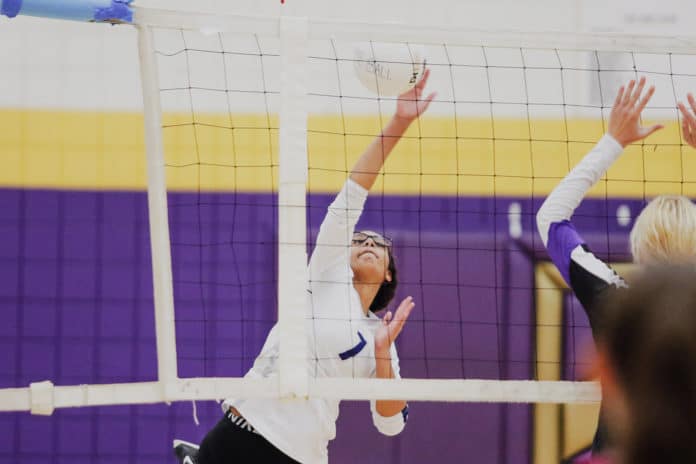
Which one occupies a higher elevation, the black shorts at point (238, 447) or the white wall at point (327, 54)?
the white wall at point (327, 54)

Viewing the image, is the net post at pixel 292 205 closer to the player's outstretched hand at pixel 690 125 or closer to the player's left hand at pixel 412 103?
the player's left hand at pixel 412 103

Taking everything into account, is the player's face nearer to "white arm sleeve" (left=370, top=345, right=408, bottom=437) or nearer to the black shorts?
"white arm sleeve" (left=370, top=345, right=408, bottom=437)

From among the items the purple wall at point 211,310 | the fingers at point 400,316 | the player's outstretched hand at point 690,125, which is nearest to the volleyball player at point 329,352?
the fingers at point 400,316

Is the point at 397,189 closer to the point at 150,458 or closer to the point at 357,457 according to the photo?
the point at 357,457

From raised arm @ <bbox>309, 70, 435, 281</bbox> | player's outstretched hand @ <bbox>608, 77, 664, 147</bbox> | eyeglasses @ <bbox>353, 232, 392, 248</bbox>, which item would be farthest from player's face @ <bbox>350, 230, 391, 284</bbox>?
player's outstretched hand @ <bbox>608, 77, 664, 147</bbox>

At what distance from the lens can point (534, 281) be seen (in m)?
4.49

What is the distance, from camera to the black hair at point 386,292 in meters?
3.30

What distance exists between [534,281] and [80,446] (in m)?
2.31

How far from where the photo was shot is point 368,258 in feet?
10.4

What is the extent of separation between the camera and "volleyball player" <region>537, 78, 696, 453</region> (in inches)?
86.1

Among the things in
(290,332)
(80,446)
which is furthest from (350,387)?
(80,446)

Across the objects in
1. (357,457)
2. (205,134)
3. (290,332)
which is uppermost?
(205,134)

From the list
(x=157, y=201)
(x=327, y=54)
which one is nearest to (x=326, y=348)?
(x=157, y=201)

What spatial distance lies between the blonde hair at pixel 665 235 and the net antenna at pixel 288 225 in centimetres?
70
